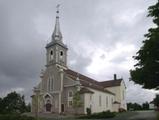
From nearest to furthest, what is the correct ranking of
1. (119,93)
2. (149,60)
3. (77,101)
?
(149,60) → (77,101) → (119,93)

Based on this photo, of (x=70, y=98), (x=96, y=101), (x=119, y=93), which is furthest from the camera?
(x=119, y=93)

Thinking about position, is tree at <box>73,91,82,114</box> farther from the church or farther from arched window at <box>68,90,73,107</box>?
arched window at <box>68,90,73,107</box>

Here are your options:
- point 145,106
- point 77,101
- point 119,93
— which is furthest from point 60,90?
point 145,106

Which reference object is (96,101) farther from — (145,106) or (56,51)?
(145,106)

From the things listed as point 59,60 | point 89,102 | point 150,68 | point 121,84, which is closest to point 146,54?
point 150,68

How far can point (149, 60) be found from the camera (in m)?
26.8

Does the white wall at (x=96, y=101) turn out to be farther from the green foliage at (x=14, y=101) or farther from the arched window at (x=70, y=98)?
the green foliage at (x=14, y=101)

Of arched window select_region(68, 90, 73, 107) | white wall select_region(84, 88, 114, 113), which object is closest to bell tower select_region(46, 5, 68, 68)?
arched window select_region(68, 90, 73, 107)

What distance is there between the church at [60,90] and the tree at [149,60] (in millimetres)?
31950

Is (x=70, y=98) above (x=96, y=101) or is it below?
above

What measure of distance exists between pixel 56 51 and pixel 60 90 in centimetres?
963

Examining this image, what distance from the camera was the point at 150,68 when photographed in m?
27.2

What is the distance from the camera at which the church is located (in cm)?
6444

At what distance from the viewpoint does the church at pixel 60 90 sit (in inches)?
2537
